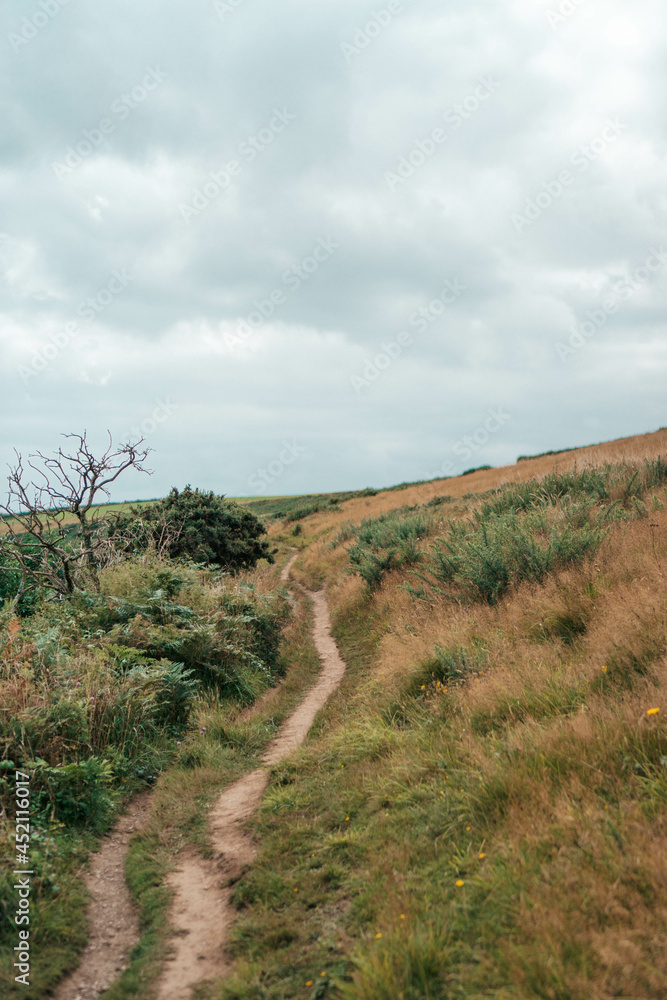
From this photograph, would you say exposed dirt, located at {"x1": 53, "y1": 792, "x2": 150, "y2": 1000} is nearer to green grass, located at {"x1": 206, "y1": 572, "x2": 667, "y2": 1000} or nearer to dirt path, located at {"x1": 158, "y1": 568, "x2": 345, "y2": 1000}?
dirt path, located at {"x1": 158, "y1": 568, "x2": 345, "y2": 1000}

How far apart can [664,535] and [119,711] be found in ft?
24.6

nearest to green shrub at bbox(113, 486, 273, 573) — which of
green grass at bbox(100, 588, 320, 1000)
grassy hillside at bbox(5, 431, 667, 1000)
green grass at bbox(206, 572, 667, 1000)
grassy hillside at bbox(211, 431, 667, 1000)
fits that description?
grassy hillside at bbox(5, 431, 667, 1000)

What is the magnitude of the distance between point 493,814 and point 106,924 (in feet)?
9.96

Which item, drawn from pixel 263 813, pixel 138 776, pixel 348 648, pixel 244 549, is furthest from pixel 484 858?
pixel 244 549

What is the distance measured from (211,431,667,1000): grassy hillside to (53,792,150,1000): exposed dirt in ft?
2.83

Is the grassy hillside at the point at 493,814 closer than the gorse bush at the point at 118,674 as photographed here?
Yes

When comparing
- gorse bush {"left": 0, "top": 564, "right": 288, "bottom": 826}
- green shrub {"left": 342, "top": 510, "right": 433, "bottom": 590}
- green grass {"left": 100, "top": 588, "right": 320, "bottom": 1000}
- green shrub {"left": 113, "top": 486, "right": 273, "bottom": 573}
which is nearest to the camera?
green grass {"left": 100, "top": 588, "right": 320, "bottom": 1000}

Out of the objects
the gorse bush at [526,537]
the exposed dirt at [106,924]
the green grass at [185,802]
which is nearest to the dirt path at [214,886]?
the green grass at [185,802]

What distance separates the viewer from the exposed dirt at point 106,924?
372 cm

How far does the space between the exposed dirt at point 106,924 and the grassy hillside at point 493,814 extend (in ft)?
2.83

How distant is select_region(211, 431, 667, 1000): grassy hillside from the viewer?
283 centimetres

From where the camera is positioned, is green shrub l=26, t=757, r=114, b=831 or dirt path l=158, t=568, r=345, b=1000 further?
green shrub l=26, t=757, r=114, b=831

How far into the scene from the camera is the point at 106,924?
4.30 meters

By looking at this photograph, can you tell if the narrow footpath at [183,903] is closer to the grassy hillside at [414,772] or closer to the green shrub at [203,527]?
the grassy hillside at [414,772]
